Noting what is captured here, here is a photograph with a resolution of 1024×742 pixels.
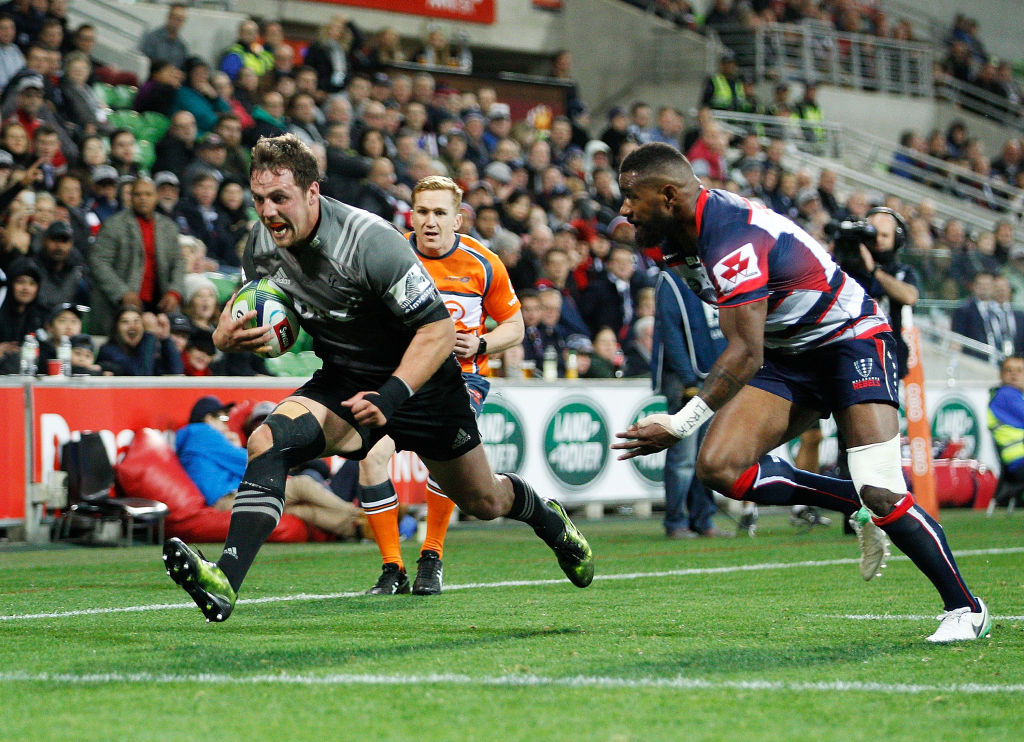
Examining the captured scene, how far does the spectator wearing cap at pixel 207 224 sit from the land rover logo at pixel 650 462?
174 inches

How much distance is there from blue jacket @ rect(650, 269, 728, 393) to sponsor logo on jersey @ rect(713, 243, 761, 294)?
21.1ft

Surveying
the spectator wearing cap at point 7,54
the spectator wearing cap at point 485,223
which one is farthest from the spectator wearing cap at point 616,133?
the spectator wearing cap at point 7,54

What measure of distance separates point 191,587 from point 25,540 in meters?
6.99

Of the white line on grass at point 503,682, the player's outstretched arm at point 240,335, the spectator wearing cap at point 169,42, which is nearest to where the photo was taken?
the white line on grass at point 503,682

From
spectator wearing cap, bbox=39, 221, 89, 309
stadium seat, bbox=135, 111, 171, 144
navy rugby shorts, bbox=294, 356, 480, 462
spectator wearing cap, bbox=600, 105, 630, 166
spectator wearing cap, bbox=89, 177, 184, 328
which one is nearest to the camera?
navy rugby shorts, bbox=294, 356, 480, 462

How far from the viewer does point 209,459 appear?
1220cm

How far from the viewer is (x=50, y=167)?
1450 cm

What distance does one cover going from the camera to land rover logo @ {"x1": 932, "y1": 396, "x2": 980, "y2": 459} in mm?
17647

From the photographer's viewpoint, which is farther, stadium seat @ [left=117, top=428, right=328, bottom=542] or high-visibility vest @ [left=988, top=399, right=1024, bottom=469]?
high-visibility vest @ [left=988, top=399, right=1024, bottom=469]

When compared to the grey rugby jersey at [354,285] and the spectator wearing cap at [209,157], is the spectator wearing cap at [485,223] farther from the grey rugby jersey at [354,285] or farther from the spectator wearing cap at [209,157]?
the grey rugby jersey at [354,285]

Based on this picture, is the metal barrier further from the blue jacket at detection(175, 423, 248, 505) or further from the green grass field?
the green grass field

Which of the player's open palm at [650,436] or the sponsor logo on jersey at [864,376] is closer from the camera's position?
the player's open palm at [650,436]

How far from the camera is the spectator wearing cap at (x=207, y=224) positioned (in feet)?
49.7

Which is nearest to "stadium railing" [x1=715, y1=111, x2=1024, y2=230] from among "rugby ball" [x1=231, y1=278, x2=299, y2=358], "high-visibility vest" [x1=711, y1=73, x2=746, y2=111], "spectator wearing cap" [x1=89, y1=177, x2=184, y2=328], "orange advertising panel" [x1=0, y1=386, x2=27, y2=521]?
"high-visibility vest" [x1=711, y1=73, x2=746, y2=111]
